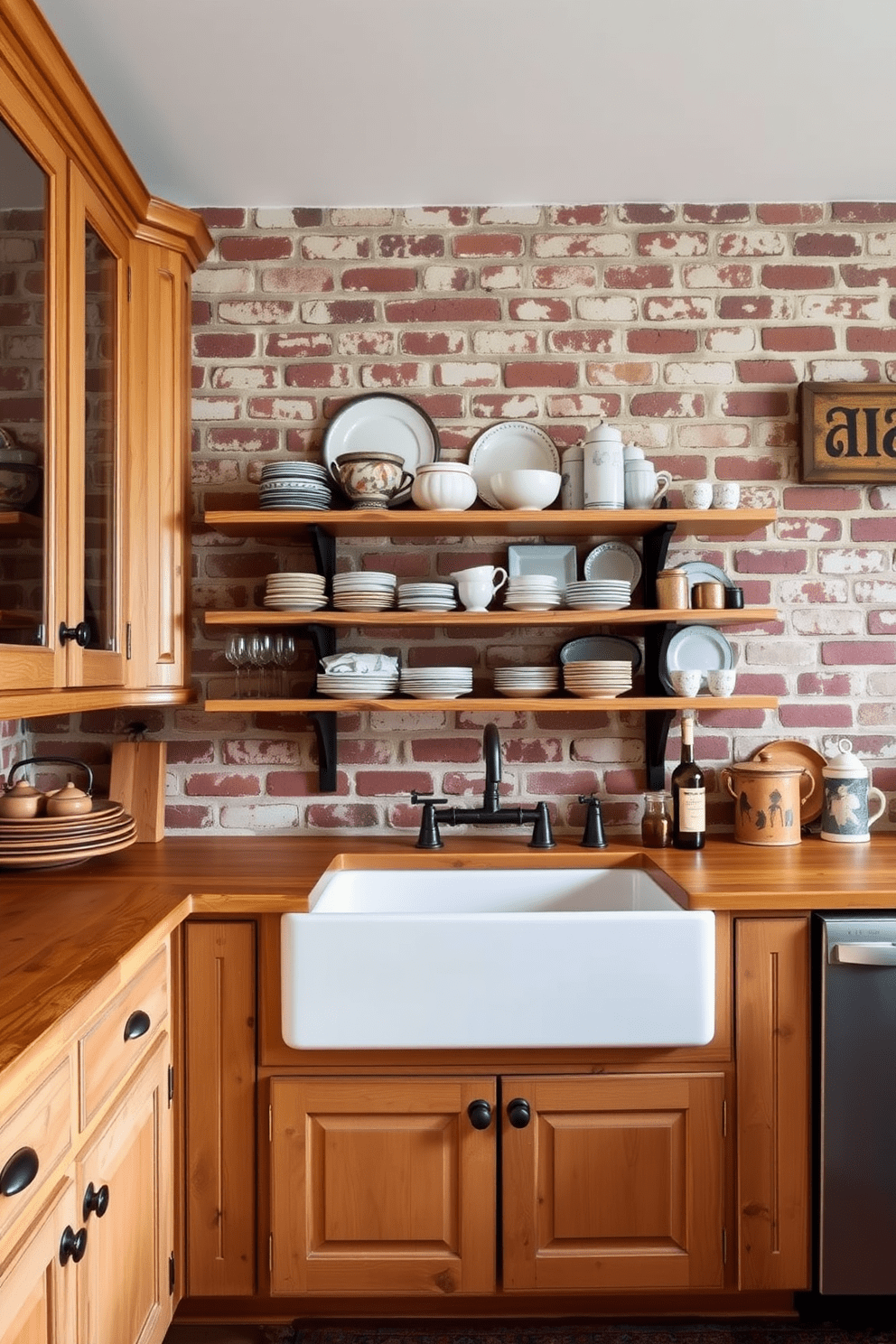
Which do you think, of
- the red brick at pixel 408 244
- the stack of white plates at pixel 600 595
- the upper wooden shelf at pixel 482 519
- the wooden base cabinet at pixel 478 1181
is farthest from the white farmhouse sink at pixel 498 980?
the red brick at pixel 408 244

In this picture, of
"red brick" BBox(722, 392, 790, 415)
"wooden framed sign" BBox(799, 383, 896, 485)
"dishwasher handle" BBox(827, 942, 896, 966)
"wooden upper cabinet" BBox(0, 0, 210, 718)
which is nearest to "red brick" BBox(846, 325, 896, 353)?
"wooden framed sign" BBox(799, 383, 896, 485)

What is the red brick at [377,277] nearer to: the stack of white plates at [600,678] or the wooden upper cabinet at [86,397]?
the wooden upper cabinet at [86,397]

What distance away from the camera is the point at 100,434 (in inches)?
74.1

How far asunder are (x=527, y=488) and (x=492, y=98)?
80 centimetres

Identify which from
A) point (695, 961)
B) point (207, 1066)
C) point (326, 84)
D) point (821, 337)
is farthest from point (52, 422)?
point (821, 337)

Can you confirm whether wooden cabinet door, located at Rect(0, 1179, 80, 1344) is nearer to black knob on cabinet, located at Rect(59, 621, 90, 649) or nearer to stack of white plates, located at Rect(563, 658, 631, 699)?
black knob on cabinet, located at Rect(59, 621, 90, 649)

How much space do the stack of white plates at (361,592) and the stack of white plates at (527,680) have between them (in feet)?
1.07

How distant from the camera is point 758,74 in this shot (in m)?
1.92

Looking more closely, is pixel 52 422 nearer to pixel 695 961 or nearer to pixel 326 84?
pixel 326 84

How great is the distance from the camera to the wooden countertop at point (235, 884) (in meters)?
1.34

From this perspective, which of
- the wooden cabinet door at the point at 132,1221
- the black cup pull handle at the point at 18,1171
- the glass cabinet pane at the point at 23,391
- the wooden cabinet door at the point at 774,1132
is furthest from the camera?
the wooden cabinet door at the point at 774,1132

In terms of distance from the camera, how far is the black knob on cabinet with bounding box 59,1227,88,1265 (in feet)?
3.98

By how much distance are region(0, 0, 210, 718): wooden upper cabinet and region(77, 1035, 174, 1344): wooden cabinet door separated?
2.15 ft

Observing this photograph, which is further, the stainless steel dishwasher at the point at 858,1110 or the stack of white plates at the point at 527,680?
the stack of white plates at the point at 527,680
